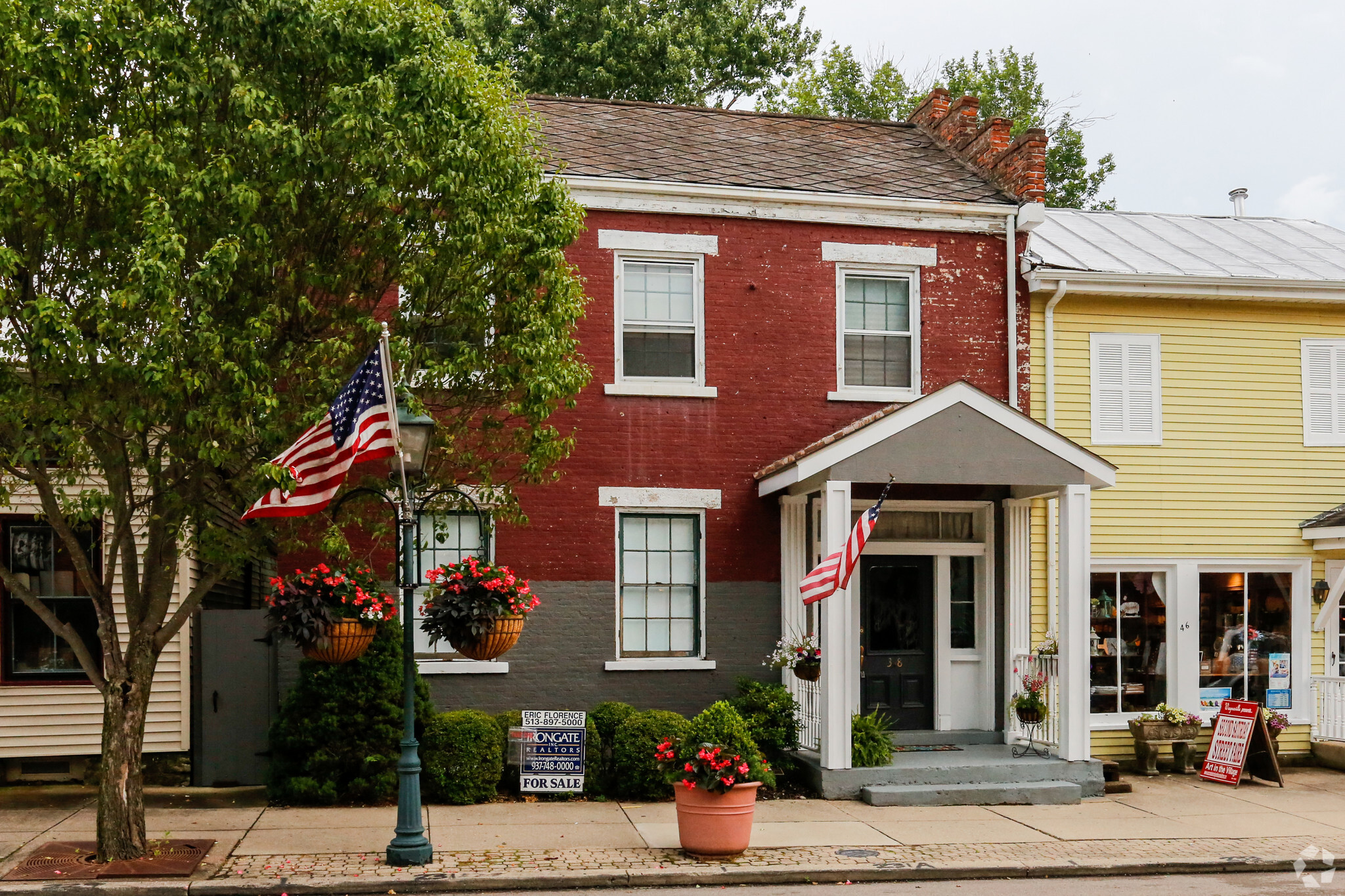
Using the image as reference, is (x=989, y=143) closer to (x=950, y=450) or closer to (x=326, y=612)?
(x=950, y=450)

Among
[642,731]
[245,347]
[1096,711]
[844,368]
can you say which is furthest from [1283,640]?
[245,347]

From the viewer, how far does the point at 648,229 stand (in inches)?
572

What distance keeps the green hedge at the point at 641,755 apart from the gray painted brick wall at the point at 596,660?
3.75ft

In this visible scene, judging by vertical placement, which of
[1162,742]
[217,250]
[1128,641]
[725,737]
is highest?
[217,250]

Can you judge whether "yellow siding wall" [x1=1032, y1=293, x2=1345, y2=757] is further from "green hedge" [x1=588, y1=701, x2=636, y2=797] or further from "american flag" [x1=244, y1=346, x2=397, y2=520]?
"american flag" [x1=244, y1=346, x2=397, y2=520]

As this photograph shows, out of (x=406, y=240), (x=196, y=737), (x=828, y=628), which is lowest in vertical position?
(x=196, y=737)

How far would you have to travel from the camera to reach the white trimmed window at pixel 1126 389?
15500 mm

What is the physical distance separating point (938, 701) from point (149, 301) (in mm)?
9576

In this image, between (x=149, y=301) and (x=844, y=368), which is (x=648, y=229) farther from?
(x=149, y=301)

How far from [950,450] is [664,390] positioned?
324cm

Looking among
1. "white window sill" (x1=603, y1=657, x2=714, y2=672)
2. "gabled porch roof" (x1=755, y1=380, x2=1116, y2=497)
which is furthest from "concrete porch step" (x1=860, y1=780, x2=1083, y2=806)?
"gabled porch roof" (x1=755, y1=380, x2=1116, y2=497)

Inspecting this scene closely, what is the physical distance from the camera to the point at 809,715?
13.7 m

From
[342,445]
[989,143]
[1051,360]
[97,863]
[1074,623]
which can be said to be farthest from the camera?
[989,143]

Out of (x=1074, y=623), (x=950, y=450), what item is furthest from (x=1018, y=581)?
(x=950, y=450)
